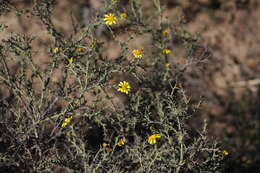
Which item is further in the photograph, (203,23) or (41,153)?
(203,23)

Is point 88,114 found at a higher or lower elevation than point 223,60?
higher

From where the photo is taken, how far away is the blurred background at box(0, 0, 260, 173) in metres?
4.14

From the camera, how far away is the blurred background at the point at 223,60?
13.6 feet

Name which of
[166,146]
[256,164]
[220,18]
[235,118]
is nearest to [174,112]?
[166,146]

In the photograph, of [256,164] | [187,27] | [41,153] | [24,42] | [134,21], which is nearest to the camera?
[24,42]

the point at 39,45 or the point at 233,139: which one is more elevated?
the point at 39,45

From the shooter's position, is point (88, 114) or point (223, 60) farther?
point (223, 60)

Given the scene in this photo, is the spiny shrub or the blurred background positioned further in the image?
the blurred background

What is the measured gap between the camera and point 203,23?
20.0 feet

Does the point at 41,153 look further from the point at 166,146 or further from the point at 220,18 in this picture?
the point at 220,18

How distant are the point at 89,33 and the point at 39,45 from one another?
2.36 meters

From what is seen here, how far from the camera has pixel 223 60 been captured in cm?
530

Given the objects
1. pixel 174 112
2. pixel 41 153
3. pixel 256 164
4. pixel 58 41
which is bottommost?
pixel 256 164

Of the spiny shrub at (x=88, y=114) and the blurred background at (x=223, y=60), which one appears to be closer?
the spiny shrub at (x=88, y=114)
